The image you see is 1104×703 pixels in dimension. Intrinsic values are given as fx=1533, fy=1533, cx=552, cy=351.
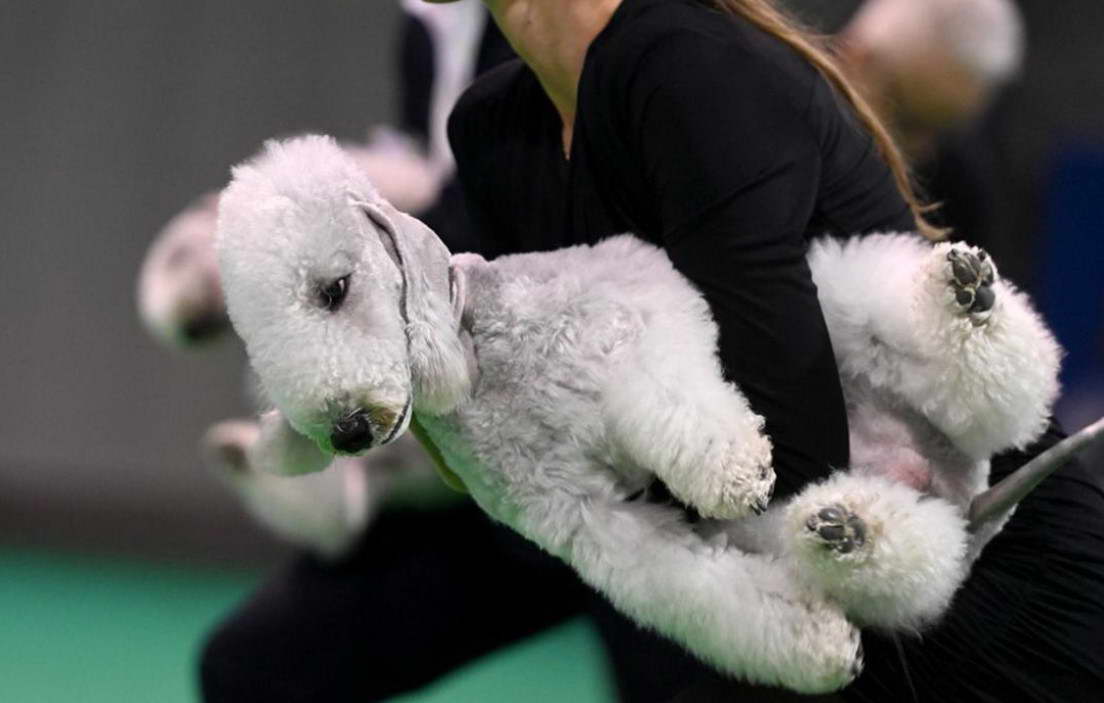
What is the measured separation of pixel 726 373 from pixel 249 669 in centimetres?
77

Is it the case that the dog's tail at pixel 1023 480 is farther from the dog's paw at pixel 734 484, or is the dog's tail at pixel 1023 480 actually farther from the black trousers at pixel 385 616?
the black trousers at pixel 385 616

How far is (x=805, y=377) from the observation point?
97cm

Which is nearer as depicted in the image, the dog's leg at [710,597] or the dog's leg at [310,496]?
the dog's leg at [710,597]

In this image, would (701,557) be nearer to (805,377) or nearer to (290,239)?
(805,377)

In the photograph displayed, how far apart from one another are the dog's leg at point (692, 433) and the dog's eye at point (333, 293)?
17 centimetres

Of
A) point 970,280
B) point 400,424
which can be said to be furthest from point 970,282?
point 400,424

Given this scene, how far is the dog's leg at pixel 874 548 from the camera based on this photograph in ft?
2.98

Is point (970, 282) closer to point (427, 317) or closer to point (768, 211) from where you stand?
point (768, 211)

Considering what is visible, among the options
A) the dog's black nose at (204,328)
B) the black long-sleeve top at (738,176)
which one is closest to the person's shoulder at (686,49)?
the black long-sleeve top at (738,176)

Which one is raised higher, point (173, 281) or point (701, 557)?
point (701, 557)

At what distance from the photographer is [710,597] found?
93 centimetres

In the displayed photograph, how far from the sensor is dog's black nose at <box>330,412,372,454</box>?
0.88 metres

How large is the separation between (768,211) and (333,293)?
278 mm

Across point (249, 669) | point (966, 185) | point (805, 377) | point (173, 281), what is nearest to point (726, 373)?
point (805, 377)
